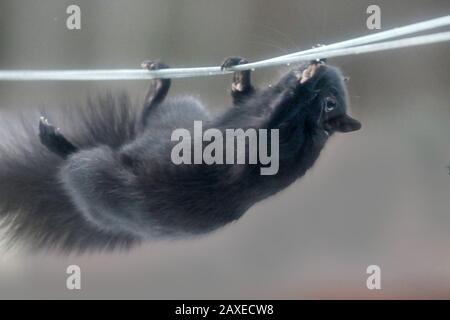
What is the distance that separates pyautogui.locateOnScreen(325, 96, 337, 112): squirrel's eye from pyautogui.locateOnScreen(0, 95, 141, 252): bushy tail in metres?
0.28

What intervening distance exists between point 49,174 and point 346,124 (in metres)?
0.43

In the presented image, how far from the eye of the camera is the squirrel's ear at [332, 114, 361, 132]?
2.69ft

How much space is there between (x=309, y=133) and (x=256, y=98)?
3.7 inches

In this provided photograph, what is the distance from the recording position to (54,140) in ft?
2.79

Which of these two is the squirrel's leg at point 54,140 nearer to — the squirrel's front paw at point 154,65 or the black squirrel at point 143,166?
the black squirrel at point 143,166

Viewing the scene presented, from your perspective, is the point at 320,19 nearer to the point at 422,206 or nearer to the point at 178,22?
the point at 178,22

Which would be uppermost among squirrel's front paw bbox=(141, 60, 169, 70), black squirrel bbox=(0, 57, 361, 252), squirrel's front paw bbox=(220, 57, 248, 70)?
squirrel's front paw bbox=(141, 60, 169, 70)

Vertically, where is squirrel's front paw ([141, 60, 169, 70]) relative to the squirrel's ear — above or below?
above

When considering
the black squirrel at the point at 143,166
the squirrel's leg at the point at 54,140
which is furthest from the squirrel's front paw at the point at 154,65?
the squirrel's leg at the point at 54,140

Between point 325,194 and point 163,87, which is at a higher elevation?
point 163,87

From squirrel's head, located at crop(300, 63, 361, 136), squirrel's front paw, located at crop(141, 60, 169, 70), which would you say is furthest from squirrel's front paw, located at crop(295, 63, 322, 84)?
squirrel's front paw, located at crop(141, 60, 169, 70)

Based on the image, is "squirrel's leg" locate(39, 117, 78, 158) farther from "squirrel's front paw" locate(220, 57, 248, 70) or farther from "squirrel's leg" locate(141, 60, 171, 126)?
"squirrel's front paw" locate(220, 57, 248, 70)

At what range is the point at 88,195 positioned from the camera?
845 millimetres
